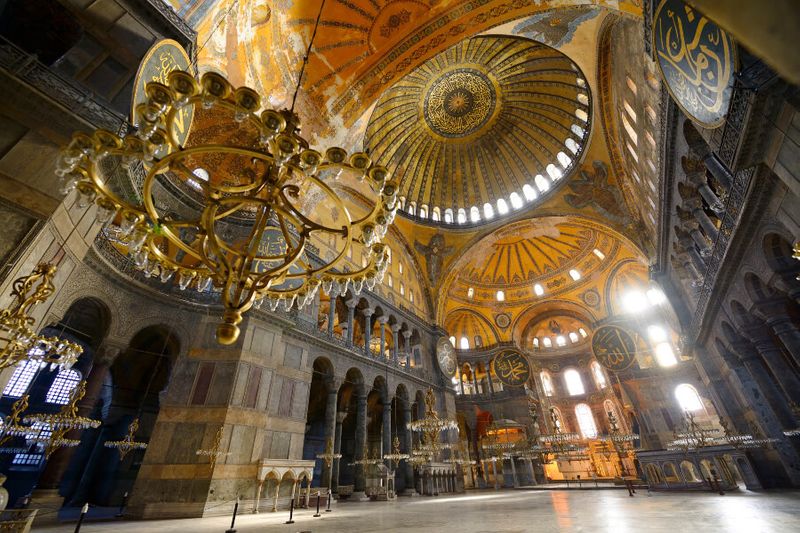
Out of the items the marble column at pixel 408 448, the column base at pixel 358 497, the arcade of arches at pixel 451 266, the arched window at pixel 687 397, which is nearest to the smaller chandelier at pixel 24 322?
the arcade of arches at pixel 451 266

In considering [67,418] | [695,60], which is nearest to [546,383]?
[695,60]

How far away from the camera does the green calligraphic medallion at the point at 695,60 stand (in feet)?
14.7

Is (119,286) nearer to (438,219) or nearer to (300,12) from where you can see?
(300,12)

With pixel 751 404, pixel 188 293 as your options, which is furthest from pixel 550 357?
pixel 188 293

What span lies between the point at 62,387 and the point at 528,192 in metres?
24.0

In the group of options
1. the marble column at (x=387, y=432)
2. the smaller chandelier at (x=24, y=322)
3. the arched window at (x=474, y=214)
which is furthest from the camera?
the arched window at (x=474, y=214)

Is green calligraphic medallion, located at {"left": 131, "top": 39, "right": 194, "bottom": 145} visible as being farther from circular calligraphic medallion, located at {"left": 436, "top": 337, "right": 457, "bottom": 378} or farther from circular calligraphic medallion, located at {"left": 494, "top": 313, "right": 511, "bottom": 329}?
circular calligraphic medallion, located at {"left": 494, "top": 313, "right": 511, "bottom": 329}

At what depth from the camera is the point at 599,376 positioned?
69.4 feet

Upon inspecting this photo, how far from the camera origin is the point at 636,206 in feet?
45.8

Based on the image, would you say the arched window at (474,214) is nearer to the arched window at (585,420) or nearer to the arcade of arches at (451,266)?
the arcade of arches at (451,266)

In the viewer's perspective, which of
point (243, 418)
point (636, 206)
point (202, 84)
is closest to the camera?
point (202, 84)

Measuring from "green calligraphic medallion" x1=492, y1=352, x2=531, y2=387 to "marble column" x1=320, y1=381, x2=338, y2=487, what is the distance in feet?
36.0

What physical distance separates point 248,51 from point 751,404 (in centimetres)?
1642

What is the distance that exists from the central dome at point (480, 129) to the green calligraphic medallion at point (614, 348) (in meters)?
7.58
